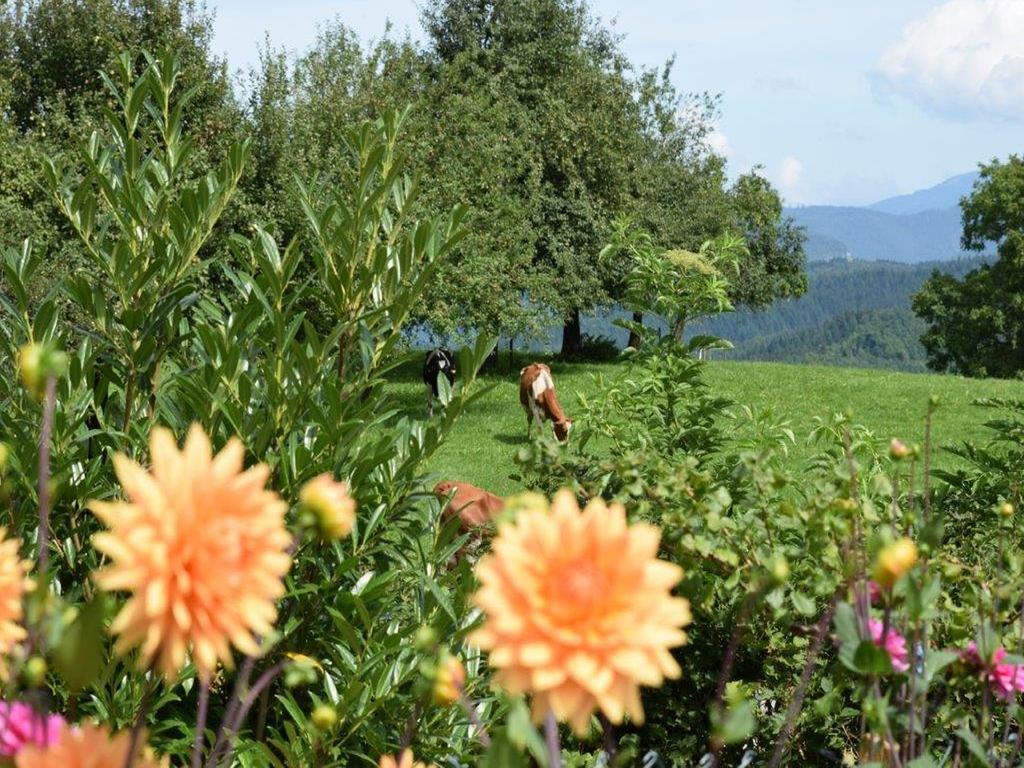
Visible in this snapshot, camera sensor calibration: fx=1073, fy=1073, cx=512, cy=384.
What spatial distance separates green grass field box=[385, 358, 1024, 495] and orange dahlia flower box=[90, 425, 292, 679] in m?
11.4

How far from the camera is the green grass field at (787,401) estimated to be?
14406 mm

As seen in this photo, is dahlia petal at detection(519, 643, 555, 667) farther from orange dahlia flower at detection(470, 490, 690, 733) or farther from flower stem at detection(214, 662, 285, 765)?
flower stem at detection(214, 662, 285, 765)

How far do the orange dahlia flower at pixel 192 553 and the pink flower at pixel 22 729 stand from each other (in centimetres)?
18

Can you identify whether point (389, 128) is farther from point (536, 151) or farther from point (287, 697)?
point (536, 151)

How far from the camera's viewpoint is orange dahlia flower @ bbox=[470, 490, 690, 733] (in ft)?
2.68

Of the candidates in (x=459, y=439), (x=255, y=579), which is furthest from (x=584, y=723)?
(x=459, y=439)

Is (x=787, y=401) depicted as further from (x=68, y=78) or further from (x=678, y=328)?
(x=678, y=328)

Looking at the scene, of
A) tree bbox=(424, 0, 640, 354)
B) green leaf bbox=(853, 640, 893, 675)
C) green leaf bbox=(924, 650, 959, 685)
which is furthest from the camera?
tree bbox=(424, 0, 640, 354)

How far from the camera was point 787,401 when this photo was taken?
18.5m

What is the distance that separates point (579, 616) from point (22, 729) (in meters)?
0.53

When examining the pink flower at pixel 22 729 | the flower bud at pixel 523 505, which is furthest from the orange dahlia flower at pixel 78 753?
the flower bud at pixel 523 505

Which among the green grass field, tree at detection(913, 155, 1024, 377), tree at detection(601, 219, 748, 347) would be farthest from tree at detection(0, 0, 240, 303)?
tree at detection(913, 155, 1024, 377)

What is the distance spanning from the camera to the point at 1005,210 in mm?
37250

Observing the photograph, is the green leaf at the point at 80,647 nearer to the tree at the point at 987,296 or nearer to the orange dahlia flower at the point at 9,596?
the orange dahlia flower at the point at 9,596
